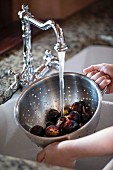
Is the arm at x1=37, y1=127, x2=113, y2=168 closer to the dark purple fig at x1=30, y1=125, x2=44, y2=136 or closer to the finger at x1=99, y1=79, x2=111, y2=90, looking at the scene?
the dark purple fig at x1=30, y1=125, x2=44, y2=136

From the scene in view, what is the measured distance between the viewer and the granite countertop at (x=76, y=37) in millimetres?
1115

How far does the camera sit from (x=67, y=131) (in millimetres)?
807

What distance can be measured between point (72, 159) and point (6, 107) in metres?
0.30

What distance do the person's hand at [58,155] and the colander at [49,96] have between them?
0.35 feet

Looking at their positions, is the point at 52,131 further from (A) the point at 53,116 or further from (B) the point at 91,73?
(B) the point at 91,73

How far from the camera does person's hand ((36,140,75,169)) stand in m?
0.74

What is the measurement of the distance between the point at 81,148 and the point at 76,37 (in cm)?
68

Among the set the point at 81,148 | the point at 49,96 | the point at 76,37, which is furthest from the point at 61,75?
the point at 76,37

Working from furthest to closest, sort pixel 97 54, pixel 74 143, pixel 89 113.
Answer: pixel 97 54
pixel 89 113
pixel 74 143

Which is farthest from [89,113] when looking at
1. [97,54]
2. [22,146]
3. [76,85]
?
[97,54]

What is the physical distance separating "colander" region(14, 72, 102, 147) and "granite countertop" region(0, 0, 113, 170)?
0.12 metres

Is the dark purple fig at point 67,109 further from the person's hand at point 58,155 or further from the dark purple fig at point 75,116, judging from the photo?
the person's hand at point 58,155

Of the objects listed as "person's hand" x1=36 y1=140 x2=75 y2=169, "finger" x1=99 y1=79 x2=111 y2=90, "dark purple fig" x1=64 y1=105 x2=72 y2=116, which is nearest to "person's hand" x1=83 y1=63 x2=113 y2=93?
"finger" x1=99 y1=79 x2=111 y2=90

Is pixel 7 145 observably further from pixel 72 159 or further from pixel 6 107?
pixel 72 159
